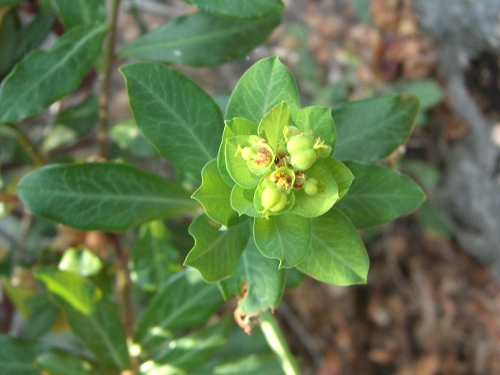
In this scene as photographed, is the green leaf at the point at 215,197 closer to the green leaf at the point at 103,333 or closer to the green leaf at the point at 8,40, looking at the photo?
the green leaf at the point at 103,333

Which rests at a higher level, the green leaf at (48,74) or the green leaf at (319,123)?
the green leaf at (48,74)

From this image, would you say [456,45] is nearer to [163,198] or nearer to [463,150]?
[463,150]

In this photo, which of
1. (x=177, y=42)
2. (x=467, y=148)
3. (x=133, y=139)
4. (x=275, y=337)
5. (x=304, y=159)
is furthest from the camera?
(x=467, y=148)

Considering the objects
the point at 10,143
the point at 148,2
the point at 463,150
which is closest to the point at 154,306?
the point at 10,143

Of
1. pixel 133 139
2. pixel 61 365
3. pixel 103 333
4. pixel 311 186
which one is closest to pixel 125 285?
pixel 103 333

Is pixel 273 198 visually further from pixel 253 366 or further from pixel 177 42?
pixel 253 366

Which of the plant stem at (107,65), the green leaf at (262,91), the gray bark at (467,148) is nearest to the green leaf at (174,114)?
the green leaf at (262,91)

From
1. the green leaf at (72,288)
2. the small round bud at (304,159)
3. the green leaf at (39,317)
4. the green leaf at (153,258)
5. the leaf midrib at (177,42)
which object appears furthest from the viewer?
the green leaf at (39,317)
